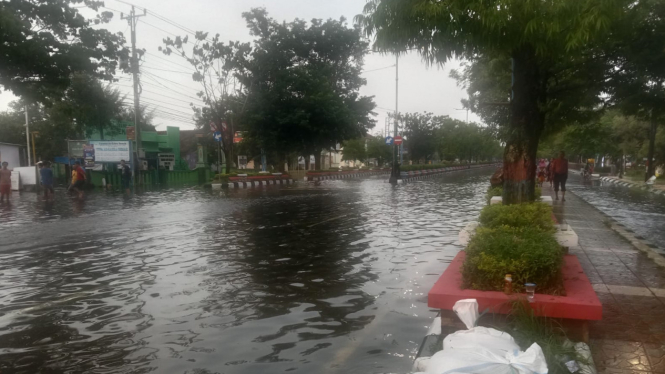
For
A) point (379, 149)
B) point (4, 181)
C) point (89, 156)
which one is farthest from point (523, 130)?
point (379, 149)

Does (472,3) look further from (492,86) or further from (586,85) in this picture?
(492,86)

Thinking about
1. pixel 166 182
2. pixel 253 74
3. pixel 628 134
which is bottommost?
pixel 166 182

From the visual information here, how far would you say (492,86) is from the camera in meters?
16.2

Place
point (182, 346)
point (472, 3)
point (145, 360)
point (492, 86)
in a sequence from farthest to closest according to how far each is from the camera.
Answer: point (492, 86) < point (472, 3) < point (182, 346) < point (145, 360)

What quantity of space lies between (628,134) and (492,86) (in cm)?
2917

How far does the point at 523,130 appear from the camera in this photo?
6.90 meters

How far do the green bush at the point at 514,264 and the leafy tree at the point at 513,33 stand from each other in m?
2.32

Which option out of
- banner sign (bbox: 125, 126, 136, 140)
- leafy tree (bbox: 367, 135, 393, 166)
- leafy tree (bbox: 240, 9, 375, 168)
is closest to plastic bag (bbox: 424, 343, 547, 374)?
banner sign (bbox: 125, 126, 136, 140)

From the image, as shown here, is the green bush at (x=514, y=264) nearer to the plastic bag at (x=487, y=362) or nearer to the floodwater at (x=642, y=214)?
the plastic bag at (x=487, y=362)

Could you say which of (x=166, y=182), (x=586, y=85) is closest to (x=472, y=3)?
(x=586, y=85)

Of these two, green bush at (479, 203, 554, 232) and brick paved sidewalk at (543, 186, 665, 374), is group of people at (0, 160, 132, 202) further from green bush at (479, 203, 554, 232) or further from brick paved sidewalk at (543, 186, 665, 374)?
green bush at (479, 203, 554, 232)

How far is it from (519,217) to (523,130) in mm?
1311

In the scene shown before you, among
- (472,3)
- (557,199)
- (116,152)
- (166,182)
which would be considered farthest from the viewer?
(166,182)

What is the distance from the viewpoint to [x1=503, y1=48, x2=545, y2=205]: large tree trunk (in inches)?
273
